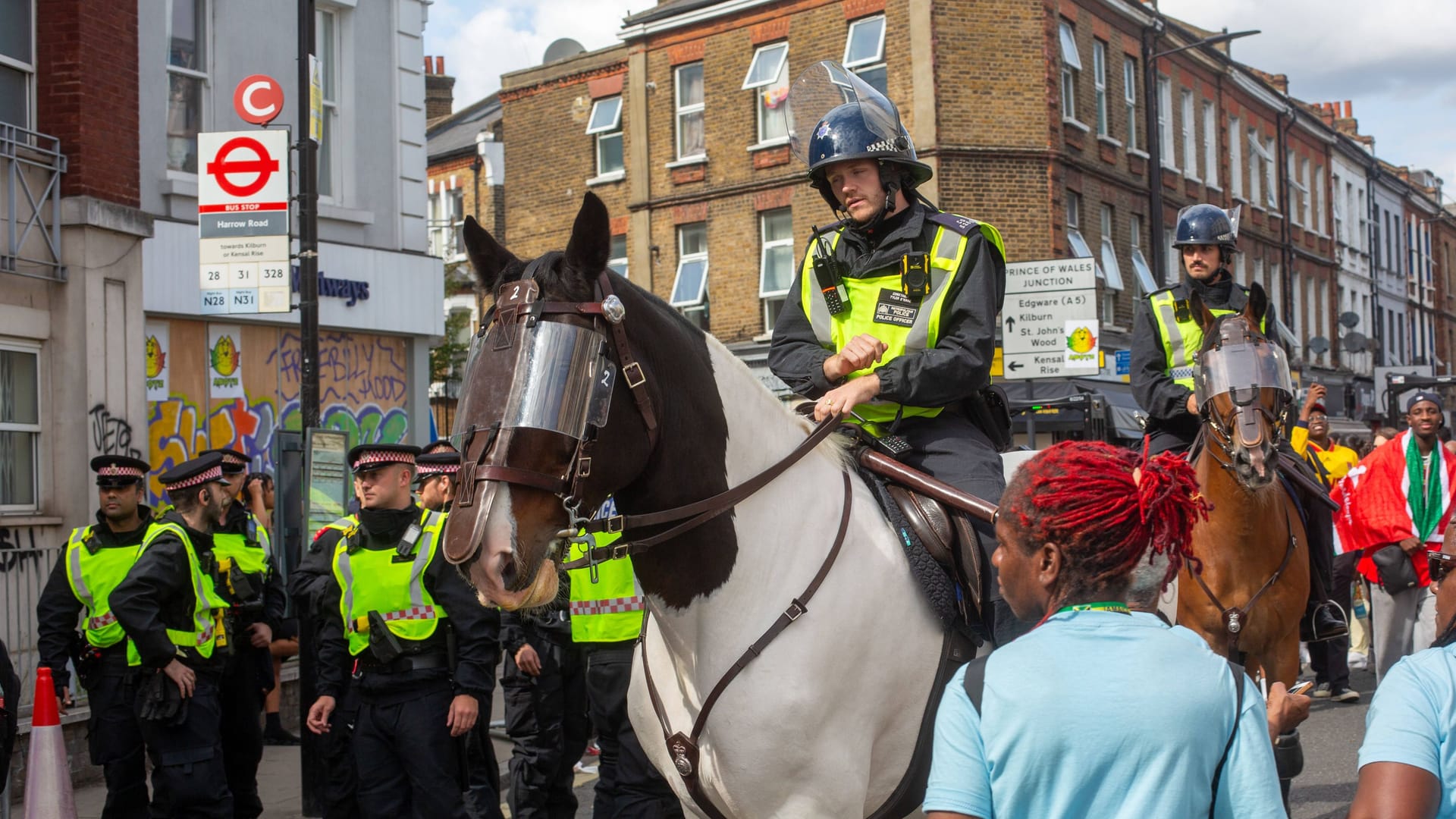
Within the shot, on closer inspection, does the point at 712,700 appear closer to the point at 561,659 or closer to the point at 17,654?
the point at 561,659

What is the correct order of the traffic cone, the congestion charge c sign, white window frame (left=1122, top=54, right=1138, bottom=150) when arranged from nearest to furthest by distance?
the traffic cone
the congestion charge c sign
white window frame (left=1122, top=54, right=1138, bottom=150)

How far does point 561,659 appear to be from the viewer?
7973 mm

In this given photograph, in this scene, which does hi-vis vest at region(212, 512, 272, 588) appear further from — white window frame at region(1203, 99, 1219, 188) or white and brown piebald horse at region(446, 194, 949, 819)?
white window frame at region(1203, 99, 1219, 188)

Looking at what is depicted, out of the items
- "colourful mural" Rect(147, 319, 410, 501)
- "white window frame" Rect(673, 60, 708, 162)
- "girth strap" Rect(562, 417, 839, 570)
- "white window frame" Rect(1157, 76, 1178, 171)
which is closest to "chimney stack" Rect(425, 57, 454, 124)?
"white window frame" Rect(673, 60, 708, 162)

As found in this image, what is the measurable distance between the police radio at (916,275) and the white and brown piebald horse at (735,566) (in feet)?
2.02

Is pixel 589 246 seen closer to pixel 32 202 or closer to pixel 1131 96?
pixel 32 202

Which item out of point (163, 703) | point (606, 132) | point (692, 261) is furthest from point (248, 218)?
point (606, 132)

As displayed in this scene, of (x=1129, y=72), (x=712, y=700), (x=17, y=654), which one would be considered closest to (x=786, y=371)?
(x=712, y=700)

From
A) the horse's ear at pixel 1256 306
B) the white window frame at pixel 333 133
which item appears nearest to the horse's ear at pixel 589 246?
the horse's ear at pixel 1256 306

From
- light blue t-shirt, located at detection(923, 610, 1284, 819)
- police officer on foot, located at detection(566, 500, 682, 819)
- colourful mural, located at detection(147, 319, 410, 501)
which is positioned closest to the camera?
light blue t-shirt, located at detection(923, 610, 1284, 819)

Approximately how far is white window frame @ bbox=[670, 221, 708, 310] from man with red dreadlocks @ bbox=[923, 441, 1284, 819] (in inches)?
1077

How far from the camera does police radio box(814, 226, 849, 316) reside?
4.49 metres

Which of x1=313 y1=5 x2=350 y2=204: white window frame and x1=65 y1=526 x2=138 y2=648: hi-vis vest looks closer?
x1=65 y1=526 x2=138 y2=648: hi-vis vest

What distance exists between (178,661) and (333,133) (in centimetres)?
972
